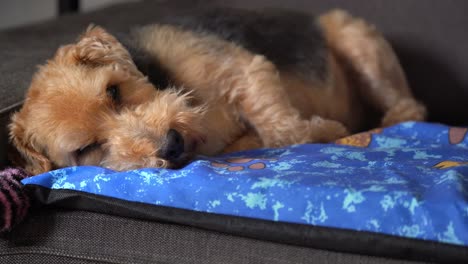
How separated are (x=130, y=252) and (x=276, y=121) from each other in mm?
936

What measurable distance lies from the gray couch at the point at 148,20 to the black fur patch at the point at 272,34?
339 mm

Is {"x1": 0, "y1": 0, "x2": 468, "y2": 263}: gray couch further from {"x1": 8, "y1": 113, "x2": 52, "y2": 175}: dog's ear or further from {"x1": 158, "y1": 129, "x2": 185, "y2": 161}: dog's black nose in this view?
{"x1": 158, "y1": 129, "x2": 185, "y2": 161}: dog's black nose

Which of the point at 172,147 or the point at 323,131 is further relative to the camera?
the point at 323,131

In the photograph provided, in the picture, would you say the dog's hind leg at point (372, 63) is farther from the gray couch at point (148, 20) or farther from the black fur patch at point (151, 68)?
the black fur patch at point (151, 68)

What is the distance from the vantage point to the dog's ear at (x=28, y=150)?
198 cm

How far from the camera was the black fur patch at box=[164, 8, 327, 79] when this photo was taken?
246 cm

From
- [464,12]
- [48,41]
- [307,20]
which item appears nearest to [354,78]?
[307,20]

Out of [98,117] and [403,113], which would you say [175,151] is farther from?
[403,113]

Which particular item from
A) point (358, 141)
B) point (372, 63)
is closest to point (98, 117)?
point (358, 141)

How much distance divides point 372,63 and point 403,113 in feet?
0.95

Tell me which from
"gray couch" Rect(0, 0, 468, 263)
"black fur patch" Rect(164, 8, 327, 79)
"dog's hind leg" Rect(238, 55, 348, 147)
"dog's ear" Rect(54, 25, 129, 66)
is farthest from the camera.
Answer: "black fur patch" Rect(164, 8, 327, 79)

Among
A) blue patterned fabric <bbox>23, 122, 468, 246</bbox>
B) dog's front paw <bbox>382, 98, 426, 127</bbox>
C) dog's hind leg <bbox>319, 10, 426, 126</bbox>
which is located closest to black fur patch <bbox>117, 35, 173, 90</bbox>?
blue patterned fabric <bbox>23, 122, 468, 246</bbox>

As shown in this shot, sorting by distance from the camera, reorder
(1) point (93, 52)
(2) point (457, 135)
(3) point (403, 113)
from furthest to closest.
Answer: (3) point (403, 113), (2) point (457, 135), (1) point (93, 52)

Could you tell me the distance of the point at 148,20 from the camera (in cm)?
335
